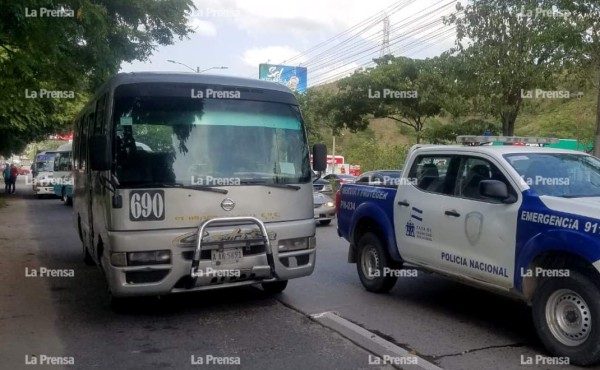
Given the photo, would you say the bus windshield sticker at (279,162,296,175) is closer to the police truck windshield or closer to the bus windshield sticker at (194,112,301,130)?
the bus windshield sticker at (194,112,301,130)

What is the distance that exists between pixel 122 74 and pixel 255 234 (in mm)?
2349

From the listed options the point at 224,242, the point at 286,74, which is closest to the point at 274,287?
the point at 224,242

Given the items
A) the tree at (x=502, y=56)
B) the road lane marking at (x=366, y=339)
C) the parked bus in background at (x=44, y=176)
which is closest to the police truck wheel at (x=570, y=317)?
the road lane marking at (x=366, y=339)

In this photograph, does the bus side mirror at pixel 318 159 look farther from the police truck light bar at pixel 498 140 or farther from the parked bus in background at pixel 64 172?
the parked bus in background at pixel 64 172

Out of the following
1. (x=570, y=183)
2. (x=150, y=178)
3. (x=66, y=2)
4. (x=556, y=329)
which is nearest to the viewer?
(x=556, y=329)

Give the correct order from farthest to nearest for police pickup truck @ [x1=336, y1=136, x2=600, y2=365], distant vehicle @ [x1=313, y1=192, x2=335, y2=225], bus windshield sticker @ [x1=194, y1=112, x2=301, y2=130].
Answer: distant vehicle @ [x1=313, y1=192, x2=335, y2=225] < bus windshield sticker @ [x1=194, y1=112, x2=301, y2=130] < police pickup truck @ [x1=336, y1=136, x2=600, y2=365]

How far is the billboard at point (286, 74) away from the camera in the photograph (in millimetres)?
44281

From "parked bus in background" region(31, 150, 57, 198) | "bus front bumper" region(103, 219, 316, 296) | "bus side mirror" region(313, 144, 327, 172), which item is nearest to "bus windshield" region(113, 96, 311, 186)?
"bus side mirror" region(313, 144, 327, 172)

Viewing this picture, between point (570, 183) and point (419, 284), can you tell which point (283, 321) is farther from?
point (570, 183)

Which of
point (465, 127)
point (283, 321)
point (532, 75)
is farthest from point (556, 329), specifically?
point (465, 127)

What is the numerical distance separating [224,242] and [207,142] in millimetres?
1139

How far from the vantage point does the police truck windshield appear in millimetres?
5754

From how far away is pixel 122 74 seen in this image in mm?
6664

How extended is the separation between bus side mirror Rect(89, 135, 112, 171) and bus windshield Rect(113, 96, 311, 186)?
0.52ft
